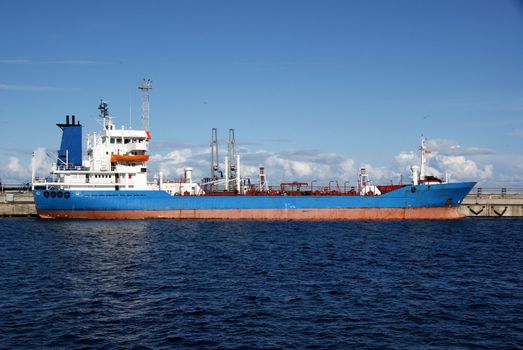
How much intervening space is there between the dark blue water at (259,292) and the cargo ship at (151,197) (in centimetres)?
1371

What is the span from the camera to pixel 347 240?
41688mm

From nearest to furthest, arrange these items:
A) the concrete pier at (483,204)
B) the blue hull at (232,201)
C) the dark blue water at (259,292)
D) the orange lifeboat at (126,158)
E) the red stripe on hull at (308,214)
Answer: the dark blue water at (259,292) < the blue hull at (232,201) < the red stripe on hull at (308,214) < the orange lifeboat at (126,158) < the concrete pier at (483,204)

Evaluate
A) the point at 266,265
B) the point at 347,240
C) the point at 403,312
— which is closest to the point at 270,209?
the point at 347,240

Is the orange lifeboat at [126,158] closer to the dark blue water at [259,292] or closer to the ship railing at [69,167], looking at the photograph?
the ship railing at [69,167]

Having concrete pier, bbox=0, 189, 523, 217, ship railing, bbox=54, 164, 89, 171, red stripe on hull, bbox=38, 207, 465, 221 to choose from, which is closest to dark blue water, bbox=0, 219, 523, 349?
red stripe on hull, bbox=38, 207, 465, 221

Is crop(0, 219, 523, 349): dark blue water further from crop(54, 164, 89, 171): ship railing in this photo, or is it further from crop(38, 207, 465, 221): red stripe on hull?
crop(54, 164, 89, 171): ship railing

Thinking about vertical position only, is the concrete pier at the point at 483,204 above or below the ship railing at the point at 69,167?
below

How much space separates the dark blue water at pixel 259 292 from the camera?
17.4 metres

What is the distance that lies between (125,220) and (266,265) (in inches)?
1176

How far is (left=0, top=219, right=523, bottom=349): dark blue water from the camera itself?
17391 mm

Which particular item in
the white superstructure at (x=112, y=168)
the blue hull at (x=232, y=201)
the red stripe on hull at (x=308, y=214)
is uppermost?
the white superstructure at (x=112, y=168)

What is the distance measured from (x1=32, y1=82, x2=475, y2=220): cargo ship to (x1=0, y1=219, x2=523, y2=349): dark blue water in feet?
45.0

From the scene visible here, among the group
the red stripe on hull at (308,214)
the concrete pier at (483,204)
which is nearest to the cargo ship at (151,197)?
the red stripe on hull at (308,214)

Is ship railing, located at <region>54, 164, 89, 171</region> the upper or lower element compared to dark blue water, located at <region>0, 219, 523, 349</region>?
upper
